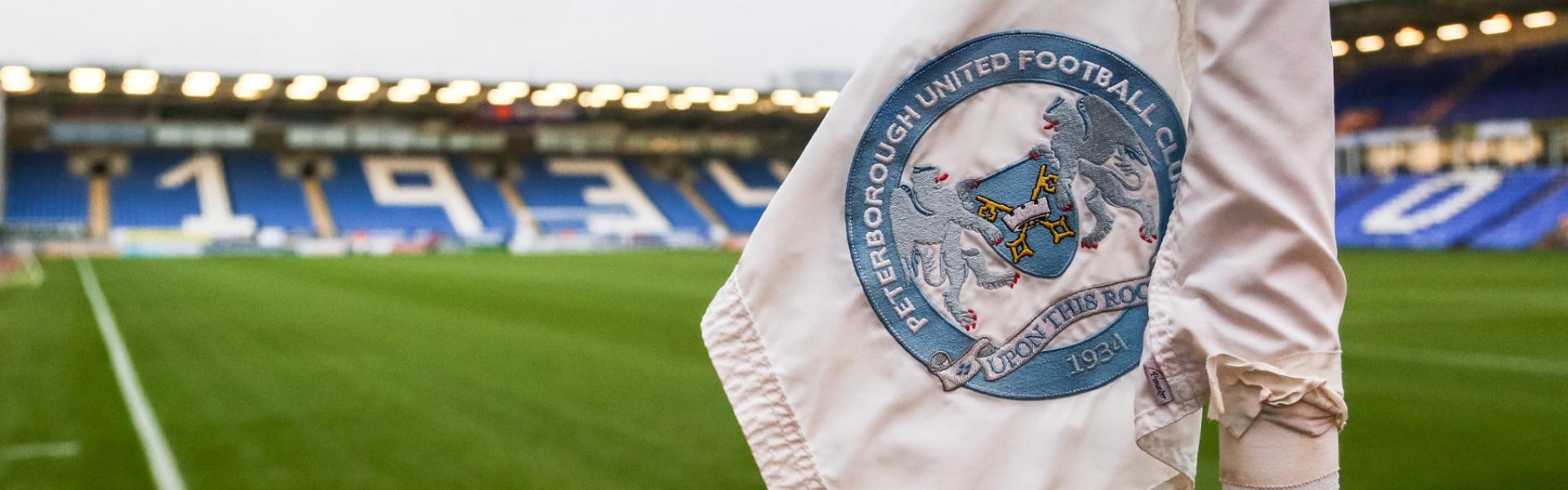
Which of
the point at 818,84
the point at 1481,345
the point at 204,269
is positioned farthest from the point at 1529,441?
the point at 818,84

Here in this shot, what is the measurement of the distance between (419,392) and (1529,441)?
4.69m

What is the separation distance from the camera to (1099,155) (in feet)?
4.14

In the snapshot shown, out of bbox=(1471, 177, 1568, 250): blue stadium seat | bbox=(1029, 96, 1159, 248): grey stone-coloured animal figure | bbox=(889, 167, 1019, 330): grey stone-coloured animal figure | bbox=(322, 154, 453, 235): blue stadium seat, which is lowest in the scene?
bbox=(889, 167, 1019, 330): grey stone-coloured animal figure

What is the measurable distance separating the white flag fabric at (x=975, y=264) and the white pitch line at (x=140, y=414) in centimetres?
328

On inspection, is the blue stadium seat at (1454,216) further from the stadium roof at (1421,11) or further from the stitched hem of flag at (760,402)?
the stitched hem of flag at (760,402)

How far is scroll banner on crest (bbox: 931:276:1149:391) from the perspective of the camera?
4.18 ft

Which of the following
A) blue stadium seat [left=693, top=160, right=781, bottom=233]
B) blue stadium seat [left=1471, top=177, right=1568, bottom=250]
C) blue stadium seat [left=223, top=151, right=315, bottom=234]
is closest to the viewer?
blue stadium seat [left=1471, top=177, right=1568, bottom=250]

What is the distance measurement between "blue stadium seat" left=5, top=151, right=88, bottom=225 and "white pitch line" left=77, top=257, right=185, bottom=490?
23.0 m

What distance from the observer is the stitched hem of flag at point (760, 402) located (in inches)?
50.4

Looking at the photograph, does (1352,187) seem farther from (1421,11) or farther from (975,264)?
(975,264)

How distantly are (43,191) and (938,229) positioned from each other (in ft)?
117

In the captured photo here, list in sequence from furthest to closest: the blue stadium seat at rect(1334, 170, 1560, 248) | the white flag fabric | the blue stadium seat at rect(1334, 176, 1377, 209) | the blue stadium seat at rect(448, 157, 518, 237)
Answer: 1. the blue stadium seat at rect(448, 157, 518, 237)
2. the blue stadium seat at rect(1334, 176, 1377, 209)
3. the blue stadium seat at rect(1334, 170, 1560, 248)
4. the white flag fabric

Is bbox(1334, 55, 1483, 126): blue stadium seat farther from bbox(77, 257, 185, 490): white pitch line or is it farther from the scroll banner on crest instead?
the scroll banner on crest

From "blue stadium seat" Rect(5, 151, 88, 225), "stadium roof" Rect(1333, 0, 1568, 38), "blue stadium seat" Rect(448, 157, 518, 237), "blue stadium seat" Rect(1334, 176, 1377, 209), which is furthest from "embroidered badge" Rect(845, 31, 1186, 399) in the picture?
"blue stadium seat" Rect(5, 151, 88, 225)
